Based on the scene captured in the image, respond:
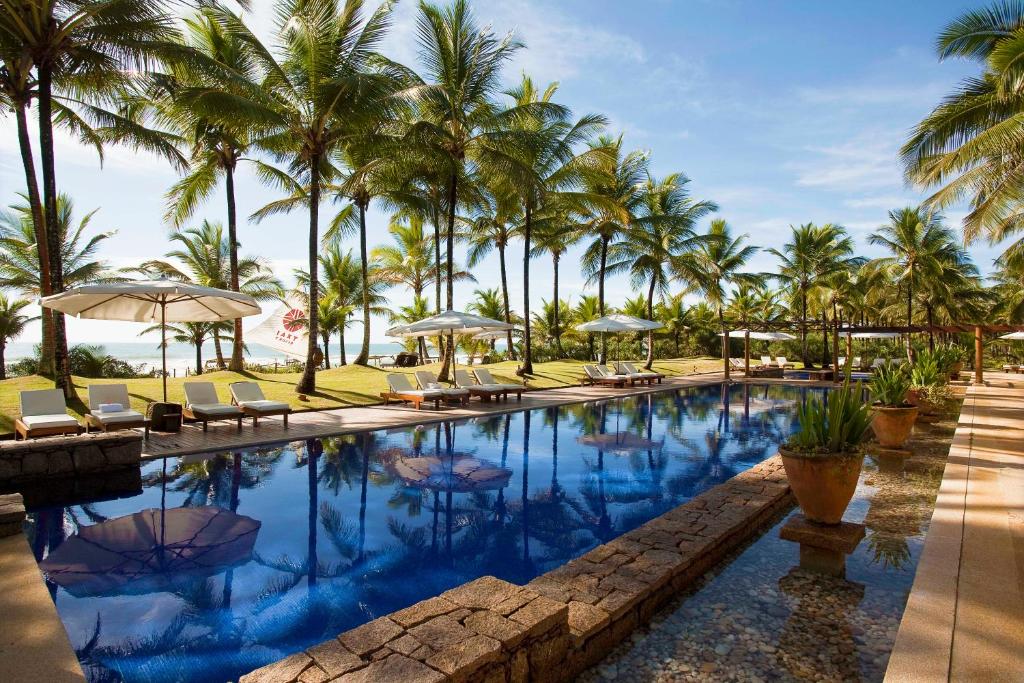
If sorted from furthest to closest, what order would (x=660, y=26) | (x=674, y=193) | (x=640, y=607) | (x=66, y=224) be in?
1. (x=674, y=193)
2. (x=66, y=224)
3. (x=660, y=26)
4. (x=640, y=607)

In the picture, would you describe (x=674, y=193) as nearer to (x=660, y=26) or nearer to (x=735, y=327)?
(x=735, y=327)

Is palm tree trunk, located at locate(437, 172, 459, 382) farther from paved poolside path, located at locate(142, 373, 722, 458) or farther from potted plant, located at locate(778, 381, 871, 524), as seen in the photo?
potted plant, located at locate(778, 381, 871, 524)

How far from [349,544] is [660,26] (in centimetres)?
1133

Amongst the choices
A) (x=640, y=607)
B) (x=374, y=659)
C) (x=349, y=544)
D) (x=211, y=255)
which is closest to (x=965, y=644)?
(x=640, y=607)

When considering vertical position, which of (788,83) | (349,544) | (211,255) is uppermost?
(788,83)

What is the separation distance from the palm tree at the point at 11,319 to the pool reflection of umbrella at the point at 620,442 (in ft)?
79.0

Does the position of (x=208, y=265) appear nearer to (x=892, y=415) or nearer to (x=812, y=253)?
(x=892, y=415)

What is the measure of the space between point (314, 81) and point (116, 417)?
8441 millimetres

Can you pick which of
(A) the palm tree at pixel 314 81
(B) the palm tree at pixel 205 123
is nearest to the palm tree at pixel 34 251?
(B) the palm tree at pixel 205 123

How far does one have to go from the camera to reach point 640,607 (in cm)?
353

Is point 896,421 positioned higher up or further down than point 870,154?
further down

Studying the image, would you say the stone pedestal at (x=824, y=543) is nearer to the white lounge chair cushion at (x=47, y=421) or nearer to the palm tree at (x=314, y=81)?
the white lounge chair cushion at (x=47, y=421)

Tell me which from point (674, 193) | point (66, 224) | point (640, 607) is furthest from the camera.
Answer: point (674, 193)

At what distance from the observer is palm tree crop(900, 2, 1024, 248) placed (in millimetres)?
12094
